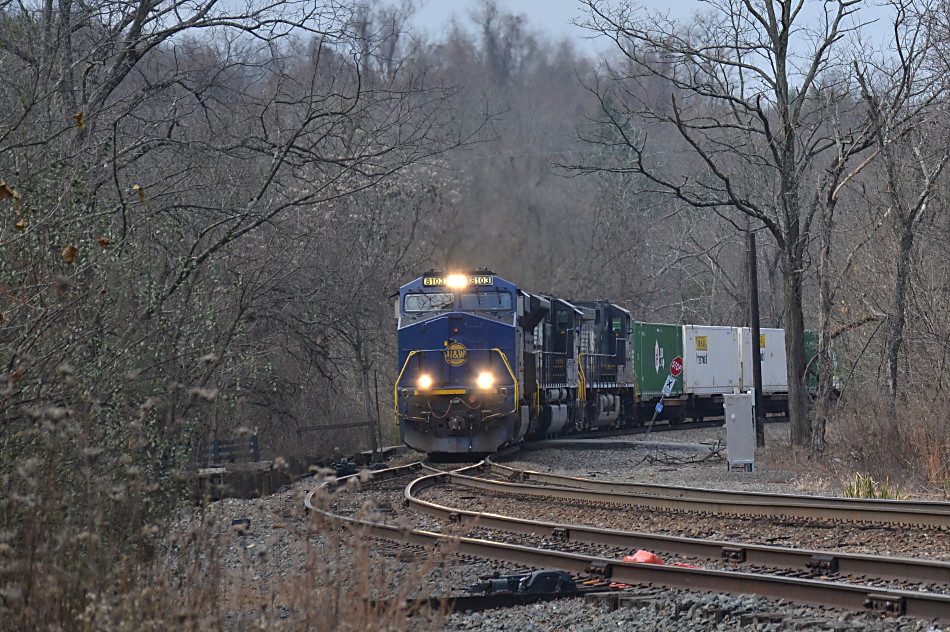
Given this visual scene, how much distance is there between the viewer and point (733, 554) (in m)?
8.50

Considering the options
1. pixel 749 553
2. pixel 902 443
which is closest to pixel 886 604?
pixel 749 553

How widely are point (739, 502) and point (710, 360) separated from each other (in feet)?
73.6

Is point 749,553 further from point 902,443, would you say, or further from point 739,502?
point 902,443

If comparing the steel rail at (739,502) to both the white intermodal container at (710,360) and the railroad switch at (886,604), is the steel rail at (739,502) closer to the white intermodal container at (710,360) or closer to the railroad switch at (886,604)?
the railroad switch at (886,604)

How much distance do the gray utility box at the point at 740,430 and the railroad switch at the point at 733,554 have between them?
7731 millimetres

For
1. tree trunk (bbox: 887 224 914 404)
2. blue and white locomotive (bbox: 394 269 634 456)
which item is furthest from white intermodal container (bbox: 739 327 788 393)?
tree trunk (bbox: 887 224 914 404)

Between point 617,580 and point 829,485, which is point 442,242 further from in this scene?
point 617,580

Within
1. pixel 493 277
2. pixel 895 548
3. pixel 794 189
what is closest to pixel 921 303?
pixel 794 189

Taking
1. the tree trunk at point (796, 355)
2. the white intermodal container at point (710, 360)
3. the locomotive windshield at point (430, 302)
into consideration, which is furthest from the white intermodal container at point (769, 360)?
the locomotive windshield at point (430, 302)

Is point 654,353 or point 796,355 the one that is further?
point 654,353

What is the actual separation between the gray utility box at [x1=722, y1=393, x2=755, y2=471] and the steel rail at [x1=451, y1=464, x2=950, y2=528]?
3.04m

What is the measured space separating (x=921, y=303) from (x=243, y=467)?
41.7 feet

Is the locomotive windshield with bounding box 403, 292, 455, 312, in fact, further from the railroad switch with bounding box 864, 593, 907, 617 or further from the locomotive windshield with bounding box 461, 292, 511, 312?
the railroad switch with bounding box 864, 593, 907, 617

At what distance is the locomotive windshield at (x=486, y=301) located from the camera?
19.1 m
